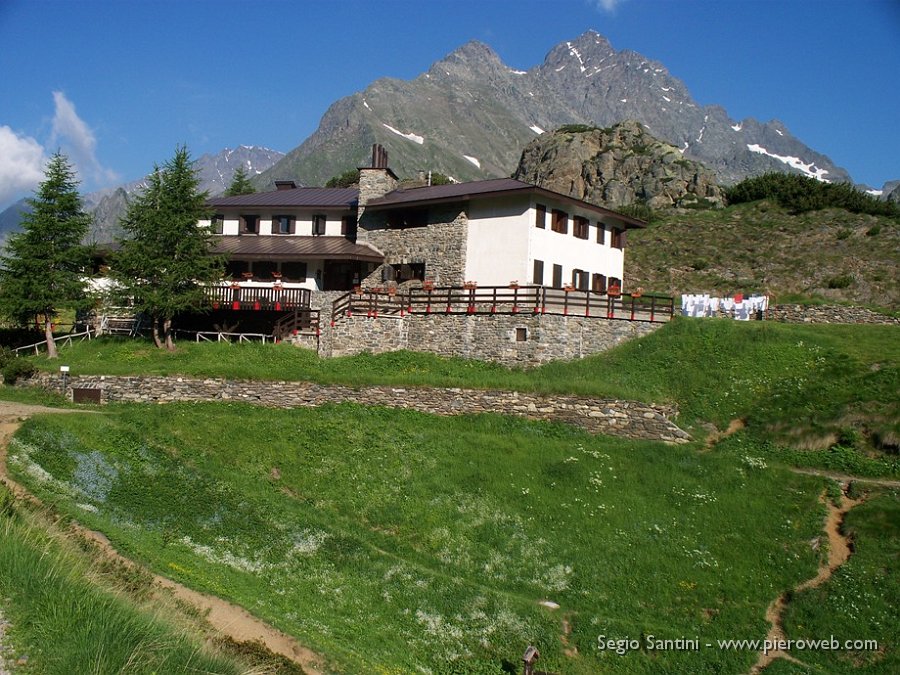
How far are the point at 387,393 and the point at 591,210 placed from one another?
741 inches

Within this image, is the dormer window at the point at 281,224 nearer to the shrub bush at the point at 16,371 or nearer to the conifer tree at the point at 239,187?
the shrub bush at the point at 16,371

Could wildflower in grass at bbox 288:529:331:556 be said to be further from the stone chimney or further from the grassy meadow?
the stone chimney

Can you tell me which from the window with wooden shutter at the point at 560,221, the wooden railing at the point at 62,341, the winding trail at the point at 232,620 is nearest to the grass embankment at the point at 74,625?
the winding trail at the point at 232,620

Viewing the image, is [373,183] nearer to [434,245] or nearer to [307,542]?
[434,245]

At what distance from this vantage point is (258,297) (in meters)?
38.0

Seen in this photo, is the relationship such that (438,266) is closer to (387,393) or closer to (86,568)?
(387,393)

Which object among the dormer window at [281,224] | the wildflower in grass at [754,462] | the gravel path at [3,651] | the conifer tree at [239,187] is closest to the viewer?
the gravel path at [3,651]

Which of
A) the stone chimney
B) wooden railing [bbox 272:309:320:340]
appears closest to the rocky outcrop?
the stone chimney

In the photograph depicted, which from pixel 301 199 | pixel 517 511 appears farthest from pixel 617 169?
pixel 517 511

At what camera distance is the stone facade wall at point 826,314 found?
119 ft

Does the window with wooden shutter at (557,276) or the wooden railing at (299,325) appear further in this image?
the window with wooden shutter at (557,276)

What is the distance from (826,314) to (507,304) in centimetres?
1798

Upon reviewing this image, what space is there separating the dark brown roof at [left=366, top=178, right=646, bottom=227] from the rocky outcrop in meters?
38.8

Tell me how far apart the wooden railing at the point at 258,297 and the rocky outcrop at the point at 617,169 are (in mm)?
50369
